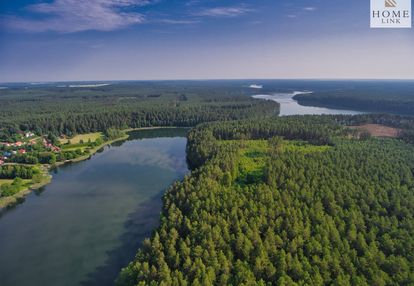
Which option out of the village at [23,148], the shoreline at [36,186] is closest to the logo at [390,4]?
the shoreline at [36,186]

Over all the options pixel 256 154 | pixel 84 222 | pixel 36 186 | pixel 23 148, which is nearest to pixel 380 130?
pixel 256 154

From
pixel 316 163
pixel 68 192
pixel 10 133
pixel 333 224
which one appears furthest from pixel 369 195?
pixel 10 133

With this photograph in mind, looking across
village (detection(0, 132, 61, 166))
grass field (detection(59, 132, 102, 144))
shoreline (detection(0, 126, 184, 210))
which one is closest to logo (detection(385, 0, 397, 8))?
shoreline (detection(0, 126, 184, 210))

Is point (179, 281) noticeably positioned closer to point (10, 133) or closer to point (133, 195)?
point (133, 195)

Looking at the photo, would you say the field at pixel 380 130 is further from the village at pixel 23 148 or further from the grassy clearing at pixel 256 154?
the village at pixel 23 148

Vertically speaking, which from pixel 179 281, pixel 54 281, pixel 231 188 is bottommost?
pixel 54 281

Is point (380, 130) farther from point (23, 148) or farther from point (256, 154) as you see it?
point (23, 148)
